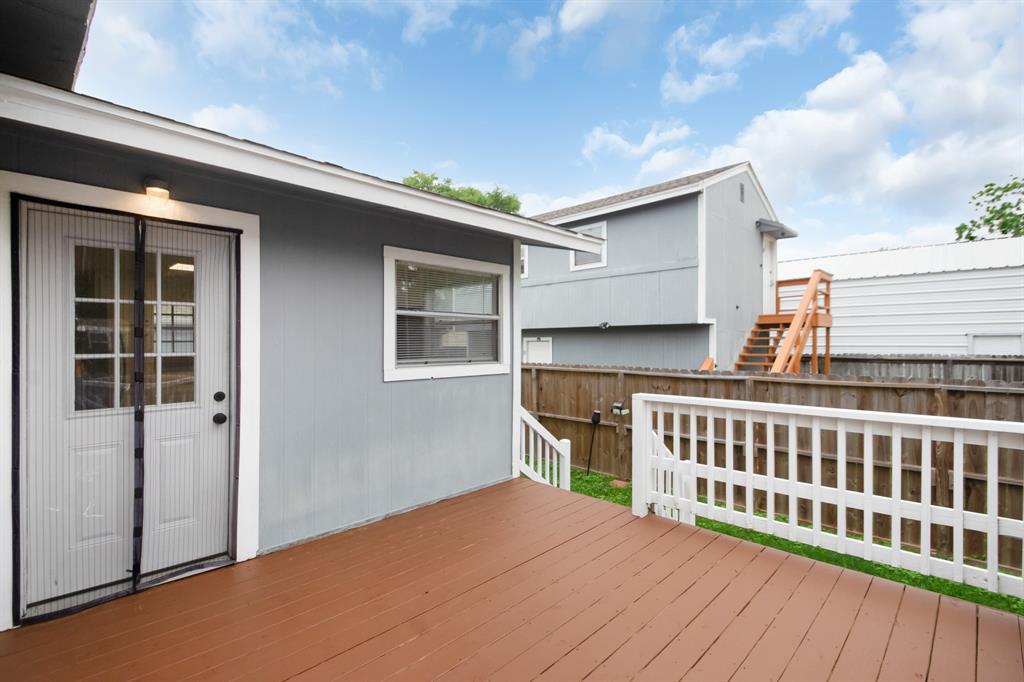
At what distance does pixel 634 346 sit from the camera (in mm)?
9789

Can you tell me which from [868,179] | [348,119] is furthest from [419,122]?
[868,179]

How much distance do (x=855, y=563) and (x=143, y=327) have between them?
17.6 feet

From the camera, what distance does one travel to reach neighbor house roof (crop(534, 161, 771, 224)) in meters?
8.43

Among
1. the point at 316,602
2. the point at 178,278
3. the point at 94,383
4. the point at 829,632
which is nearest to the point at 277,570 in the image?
the point at 316,602

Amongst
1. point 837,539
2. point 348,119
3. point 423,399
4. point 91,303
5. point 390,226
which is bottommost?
point 837,539

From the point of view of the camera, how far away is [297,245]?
2994 mm

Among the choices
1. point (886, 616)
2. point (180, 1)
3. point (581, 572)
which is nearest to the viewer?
point (886, 616)

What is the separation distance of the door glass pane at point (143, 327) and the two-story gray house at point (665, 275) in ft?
26.5

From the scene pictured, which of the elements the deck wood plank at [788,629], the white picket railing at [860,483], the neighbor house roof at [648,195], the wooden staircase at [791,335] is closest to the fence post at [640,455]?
the white picket railing at [860,483]

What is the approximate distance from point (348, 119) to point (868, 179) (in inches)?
797

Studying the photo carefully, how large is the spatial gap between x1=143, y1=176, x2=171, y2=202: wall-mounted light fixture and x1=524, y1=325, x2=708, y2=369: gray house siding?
7.40 m

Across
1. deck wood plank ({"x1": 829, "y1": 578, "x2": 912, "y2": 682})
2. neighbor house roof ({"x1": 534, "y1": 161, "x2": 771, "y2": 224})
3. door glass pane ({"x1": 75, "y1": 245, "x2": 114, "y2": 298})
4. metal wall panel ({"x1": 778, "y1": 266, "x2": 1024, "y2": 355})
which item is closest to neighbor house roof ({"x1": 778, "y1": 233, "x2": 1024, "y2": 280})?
metal wall panel ({"x1": 778, "y1": 266, "x2": 1024, "y2": 355})

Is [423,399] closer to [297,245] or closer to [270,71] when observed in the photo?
[297,245]

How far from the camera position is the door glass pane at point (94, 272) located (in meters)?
2.25
